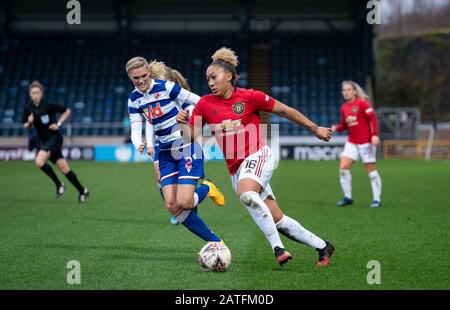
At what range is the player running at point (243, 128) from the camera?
279 inches

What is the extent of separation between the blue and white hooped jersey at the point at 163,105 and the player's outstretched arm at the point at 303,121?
136cm

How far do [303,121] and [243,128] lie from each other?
58 cm

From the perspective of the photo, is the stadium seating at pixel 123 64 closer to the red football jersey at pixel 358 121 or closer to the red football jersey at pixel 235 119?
the red football jersey at pixel 358 121

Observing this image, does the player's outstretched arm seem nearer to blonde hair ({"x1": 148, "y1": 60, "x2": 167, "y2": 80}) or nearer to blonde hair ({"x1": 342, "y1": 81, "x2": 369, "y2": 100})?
blonde hair ({"x1": 148, "y1": 60, "x2": 167, "y2": 80})

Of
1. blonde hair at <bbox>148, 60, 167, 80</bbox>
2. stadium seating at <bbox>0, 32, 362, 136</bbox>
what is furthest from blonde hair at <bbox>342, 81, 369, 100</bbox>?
stadium seating at <bbox>0, 32, 362, 136</bbox>

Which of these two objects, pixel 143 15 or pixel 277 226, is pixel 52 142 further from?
pixel 143 15

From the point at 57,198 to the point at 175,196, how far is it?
694cm

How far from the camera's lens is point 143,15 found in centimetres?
3669

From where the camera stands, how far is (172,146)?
8523 mm

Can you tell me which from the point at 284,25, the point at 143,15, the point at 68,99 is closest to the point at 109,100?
the point at 68,99

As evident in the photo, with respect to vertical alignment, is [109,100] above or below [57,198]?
above

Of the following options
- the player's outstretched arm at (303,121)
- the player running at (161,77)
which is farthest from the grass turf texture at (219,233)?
the player's outstretched arm at (303,121)

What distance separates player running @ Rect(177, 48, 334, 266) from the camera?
7.09 meters
